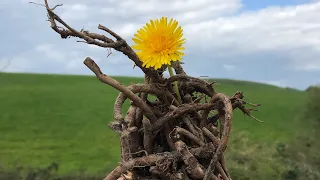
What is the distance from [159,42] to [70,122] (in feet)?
70.5

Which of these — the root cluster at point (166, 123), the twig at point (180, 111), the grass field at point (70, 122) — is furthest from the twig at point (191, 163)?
the grass field at point (70, 122)

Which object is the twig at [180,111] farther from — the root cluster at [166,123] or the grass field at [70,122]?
the grass field at [70,122]

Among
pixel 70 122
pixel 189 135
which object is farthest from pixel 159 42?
pixel 70 122

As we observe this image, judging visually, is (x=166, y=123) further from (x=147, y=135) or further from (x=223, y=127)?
(x=223, y=127)

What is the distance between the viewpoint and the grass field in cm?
1785

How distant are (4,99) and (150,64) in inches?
983

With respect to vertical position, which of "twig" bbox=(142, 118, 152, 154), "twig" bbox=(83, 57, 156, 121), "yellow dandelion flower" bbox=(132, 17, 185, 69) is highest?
"yellow dandelion flower" bbox=(132, 17, 185, 69)

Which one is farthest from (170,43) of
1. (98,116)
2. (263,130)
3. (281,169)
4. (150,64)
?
(98,116)

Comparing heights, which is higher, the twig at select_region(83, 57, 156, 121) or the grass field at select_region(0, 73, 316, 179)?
the twig at select_region(83, 57, 156, 121)

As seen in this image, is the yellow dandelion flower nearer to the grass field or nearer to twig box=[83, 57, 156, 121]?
twig box=[83, 57, 156, 121]

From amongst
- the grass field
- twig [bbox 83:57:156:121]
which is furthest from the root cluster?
the grass field

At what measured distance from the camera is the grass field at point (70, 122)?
1785cm

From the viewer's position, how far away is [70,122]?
23016 millimetres

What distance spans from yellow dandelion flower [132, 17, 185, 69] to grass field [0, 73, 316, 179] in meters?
12.9
